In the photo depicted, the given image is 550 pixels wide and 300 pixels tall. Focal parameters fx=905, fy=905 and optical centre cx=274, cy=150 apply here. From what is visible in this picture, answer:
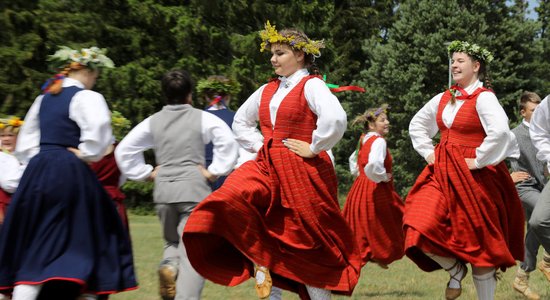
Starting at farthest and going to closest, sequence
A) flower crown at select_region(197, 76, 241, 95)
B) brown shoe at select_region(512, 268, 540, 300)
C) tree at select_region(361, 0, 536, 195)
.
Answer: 1. tree at select_region(361, 0, 536, 195)
2. flower crown at select_region(197, 76, 241, 95)
3. brown shoe at select_region(512, 268, 540, 300)

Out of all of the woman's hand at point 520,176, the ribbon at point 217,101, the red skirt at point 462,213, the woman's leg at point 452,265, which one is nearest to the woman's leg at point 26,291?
the red skirt at point 462,213

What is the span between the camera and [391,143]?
3328 centimetres

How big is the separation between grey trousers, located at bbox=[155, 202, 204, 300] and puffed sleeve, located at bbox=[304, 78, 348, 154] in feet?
2.92

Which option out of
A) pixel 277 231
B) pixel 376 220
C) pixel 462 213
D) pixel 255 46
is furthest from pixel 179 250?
pixel 255 46

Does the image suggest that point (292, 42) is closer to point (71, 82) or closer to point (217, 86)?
point (71, 82)

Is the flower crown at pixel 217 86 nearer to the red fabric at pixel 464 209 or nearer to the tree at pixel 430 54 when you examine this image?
the red fabric at pixel 464 209

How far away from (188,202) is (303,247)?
2.63 ft

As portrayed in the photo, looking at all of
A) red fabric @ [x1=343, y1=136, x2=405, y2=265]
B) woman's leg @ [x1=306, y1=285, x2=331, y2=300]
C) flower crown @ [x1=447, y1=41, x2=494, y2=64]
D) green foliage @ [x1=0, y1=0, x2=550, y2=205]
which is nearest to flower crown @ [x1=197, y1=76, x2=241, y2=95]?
red fabric @ [x1=343, y1=136, x2=405, y2=265]

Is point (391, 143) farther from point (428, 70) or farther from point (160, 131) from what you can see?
point (160, 131)

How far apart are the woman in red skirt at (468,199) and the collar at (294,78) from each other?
4.03 ft

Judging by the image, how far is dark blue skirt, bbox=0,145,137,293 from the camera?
4.67 metres

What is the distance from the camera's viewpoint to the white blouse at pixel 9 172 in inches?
229

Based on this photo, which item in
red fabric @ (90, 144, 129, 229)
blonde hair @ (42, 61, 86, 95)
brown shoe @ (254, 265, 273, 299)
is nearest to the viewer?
blonde hair @ (42, 61, 86, 95)

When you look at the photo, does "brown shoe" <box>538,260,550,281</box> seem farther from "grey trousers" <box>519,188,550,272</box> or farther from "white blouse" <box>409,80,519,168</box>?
"white blouse" <box>409,80,519,168</box>
